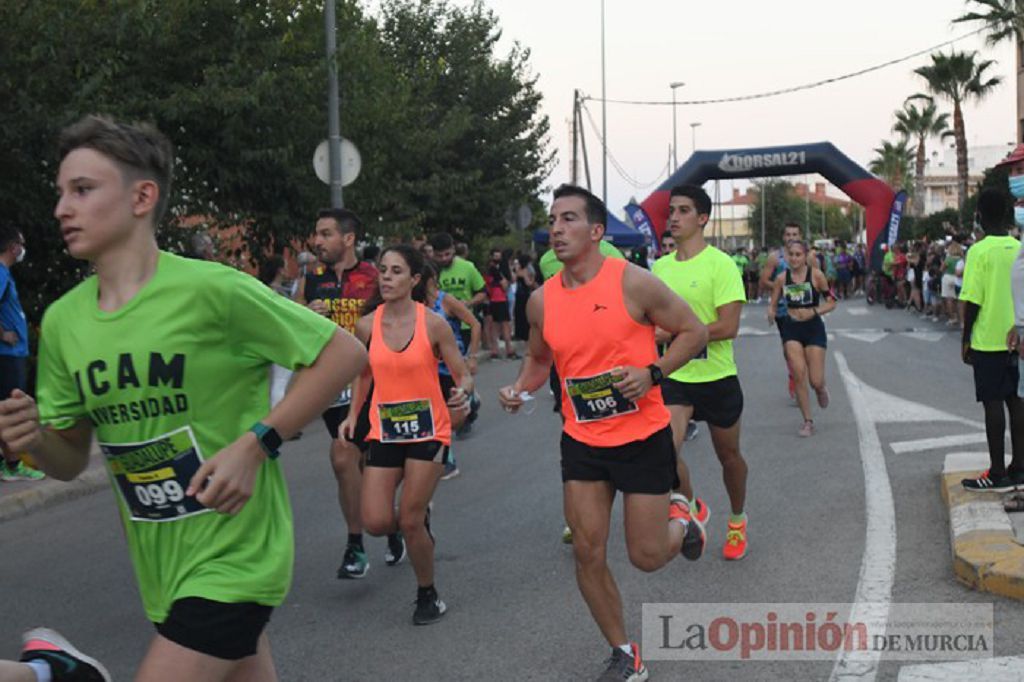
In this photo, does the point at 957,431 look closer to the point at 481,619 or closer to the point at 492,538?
the point at 492,538

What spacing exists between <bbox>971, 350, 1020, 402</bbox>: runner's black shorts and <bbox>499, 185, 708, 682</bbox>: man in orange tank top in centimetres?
329

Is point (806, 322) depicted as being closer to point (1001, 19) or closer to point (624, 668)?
point (624, 668)

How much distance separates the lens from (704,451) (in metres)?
10.6

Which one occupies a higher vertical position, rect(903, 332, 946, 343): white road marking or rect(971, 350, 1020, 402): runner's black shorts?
rect(971, 350, 1020, 402): runner's black shorts

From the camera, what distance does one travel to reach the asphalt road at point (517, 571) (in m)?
5.30

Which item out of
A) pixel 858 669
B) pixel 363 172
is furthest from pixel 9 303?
pixel 363 172

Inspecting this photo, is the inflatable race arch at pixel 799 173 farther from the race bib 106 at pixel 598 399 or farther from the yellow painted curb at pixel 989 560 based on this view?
the race bib 106 at pixel 598 399

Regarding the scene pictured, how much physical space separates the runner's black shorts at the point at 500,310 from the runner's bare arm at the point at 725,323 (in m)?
14.7

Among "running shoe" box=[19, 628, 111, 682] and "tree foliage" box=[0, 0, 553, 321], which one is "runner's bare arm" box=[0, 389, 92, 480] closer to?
"running shoe" box=[19, 628, 111, 682]

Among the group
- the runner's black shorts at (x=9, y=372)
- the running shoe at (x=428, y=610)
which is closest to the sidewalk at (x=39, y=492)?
the runner's black shorts at (x=9, y=372)

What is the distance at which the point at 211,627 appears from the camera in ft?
9.55

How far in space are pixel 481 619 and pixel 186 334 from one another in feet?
10.5

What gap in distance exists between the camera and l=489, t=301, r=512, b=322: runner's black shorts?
851 inches

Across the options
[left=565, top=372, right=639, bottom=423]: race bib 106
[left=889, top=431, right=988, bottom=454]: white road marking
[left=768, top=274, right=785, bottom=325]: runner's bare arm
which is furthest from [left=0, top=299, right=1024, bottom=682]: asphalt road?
[left=768, top=274, right=785, bottom=325]: runner's bare arm
